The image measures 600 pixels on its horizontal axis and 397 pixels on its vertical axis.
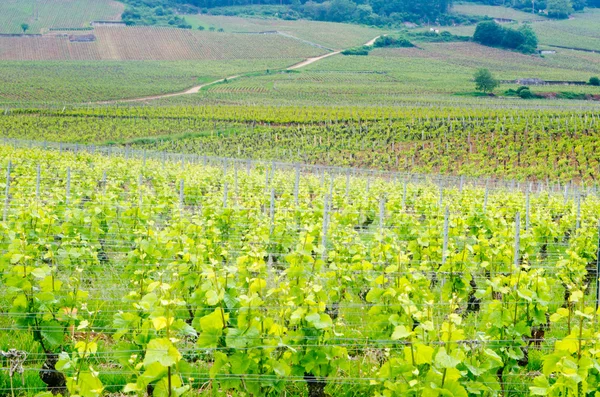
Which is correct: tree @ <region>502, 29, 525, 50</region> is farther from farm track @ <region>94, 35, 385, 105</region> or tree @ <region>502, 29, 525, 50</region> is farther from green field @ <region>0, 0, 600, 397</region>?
farm track @ <region>94, 35, 385, 105</region>

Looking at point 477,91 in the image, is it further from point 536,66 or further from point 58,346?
point 58,346

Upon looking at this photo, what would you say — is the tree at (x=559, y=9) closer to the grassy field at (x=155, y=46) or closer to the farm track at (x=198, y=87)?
the farm track at (x=198, y=87)

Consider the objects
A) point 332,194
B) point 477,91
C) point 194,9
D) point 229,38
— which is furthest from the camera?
point 194,9

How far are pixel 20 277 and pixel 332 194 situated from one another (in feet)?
34.9

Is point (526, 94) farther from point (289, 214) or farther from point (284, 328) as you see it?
point (284, 328)

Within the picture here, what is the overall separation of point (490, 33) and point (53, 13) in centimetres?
8313

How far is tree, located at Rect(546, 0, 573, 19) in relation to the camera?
152500 millimetres

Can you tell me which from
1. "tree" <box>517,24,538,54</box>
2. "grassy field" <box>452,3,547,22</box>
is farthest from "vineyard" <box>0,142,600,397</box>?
"grassy field" <box>452,3,547,22</box>

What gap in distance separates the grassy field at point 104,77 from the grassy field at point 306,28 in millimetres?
19016

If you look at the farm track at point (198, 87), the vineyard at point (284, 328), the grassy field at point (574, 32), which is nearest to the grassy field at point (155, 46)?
the farm track at point (198, 87)

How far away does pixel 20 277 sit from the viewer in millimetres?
5891

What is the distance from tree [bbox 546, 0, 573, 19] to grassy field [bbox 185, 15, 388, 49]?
4234cm

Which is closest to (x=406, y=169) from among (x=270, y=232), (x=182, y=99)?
(x=270, y=232)

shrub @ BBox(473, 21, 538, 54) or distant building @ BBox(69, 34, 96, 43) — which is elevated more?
shrub @ BBox(473, 21, 538, 54)
